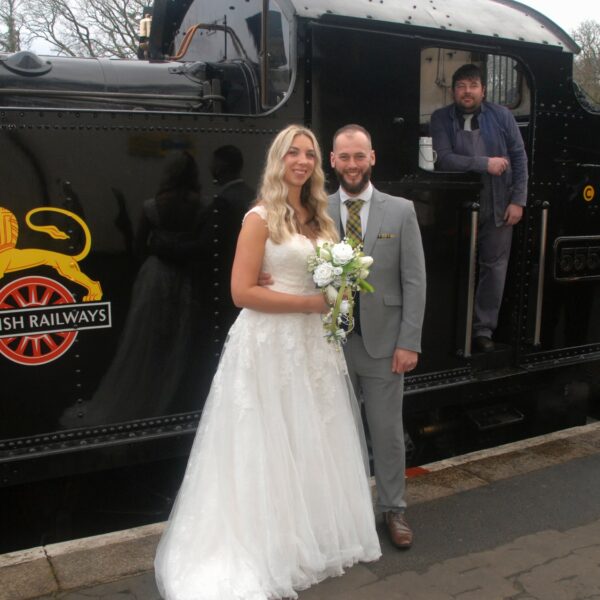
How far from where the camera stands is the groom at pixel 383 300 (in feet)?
9.16

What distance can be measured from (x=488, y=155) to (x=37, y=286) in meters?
2.40

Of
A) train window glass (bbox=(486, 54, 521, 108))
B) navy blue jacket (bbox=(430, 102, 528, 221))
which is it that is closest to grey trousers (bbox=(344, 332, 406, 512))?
navy blue jacket (bbox=(430, 102, 528, 221))

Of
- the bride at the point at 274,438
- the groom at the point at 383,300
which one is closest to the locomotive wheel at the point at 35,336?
the bride at the point at 274,438

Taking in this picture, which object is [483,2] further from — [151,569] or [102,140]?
[151,569]

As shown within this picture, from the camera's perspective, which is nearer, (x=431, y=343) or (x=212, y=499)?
(x=212, y=499)

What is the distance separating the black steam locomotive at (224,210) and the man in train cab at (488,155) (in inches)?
5.4

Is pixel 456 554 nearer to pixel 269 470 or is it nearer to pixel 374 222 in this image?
pixel 269 470

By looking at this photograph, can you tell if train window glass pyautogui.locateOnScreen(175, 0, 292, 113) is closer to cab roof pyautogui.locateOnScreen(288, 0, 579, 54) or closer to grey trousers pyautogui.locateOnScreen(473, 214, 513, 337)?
cab roof pyautogui.locateOnScreen(288, 0, 579, 54)

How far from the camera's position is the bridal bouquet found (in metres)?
2.42

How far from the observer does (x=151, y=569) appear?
2705 millimetres

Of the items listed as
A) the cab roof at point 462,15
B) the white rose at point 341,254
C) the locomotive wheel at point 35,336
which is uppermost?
the cab roof at point 462,15

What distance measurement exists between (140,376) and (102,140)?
956mm

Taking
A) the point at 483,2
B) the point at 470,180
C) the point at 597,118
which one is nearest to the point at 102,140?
the point at 470,180

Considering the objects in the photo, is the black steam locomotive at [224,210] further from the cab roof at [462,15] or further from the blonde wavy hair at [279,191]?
the blonde wavy hair at [279,191]
